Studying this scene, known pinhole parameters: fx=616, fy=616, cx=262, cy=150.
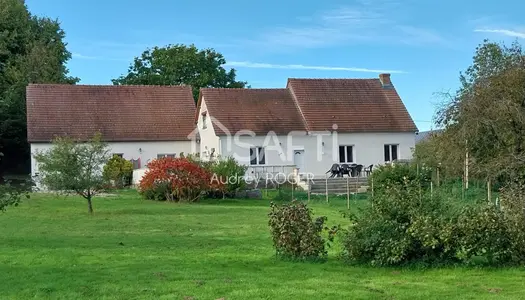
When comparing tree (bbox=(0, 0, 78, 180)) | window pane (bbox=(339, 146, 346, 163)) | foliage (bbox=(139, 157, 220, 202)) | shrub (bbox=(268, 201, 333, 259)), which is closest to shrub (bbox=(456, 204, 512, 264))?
shrub (bbox=(268, 201, 333, 259))

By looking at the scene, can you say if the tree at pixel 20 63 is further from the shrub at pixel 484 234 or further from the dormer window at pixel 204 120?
the shrub at pixel 484 234

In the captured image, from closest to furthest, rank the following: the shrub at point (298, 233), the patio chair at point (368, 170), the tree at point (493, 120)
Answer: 1. the shrub at point (298, 233)
2. the tree at point (493, 120)
3. the patio chair at point (368, 170)

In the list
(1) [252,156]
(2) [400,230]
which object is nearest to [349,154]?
(1) [252,156]

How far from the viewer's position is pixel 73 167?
21.5 m

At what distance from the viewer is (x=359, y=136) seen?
128 ft

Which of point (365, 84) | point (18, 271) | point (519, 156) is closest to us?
point (18, 271)

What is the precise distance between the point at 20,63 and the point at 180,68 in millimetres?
14688

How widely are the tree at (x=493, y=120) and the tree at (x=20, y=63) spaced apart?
3534 centimetres

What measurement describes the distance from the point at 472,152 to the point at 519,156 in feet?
6.03

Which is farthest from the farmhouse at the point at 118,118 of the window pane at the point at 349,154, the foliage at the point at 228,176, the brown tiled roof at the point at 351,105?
the foliage at the point at 228,176

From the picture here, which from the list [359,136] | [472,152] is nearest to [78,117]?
[359,136]

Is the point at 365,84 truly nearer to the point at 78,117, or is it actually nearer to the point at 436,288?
the point at 78,117

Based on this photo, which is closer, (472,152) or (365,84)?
(472,152)

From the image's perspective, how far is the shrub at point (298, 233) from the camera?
36.2 ft
